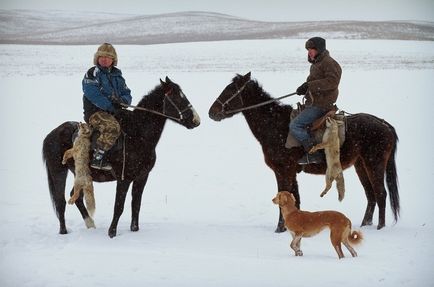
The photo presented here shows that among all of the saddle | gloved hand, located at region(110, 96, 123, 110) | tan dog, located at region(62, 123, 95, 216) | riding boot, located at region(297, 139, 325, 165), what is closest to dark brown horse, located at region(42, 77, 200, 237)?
gloved hand, located at region(110, 96, 123, 110)

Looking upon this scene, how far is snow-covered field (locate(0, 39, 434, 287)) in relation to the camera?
6531 mm

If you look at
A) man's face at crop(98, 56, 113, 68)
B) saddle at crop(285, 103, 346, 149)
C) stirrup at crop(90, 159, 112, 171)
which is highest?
man's face at crop(98, 56, 113, 68)

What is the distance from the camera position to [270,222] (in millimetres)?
9281

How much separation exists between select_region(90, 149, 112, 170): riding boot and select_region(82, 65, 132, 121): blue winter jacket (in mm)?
646

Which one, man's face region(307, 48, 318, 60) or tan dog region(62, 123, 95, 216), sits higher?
man's face region(307, 48, 318, 60)

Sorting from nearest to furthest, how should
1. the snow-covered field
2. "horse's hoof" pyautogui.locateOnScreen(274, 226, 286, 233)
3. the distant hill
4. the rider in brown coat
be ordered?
the snow-covered field, the rider in brown coat, "horse's hoof" pyautogui.locateOnScreen(274, 226, 286, 233), the distant hill

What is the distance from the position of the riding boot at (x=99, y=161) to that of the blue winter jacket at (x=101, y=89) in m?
0.65

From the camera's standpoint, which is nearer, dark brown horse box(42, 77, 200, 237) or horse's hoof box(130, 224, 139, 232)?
dark brown horse box(42, 77, 200, 237)

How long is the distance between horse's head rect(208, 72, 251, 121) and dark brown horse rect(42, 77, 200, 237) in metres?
0.41

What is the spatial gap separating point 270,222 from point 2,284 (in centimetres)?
453

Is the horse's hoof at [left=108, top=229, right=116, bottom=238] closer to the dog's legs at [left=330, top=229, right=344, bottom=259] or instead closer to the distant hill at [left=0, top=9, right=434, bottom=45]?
the dog's legs at [left=330, top=229, right=344, bottom=259]

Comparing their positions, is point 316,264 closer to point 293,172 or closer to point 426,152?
point 293,172

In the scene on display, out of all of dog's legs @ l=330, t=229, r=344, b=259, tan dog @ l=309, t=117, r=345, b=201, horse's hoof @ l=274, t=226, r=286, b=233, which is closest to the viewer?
dog's legs @ l=330, t=229, r=344, b=259

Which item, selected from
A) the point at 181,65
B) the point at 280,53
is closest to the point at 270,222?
the point at 181,65
